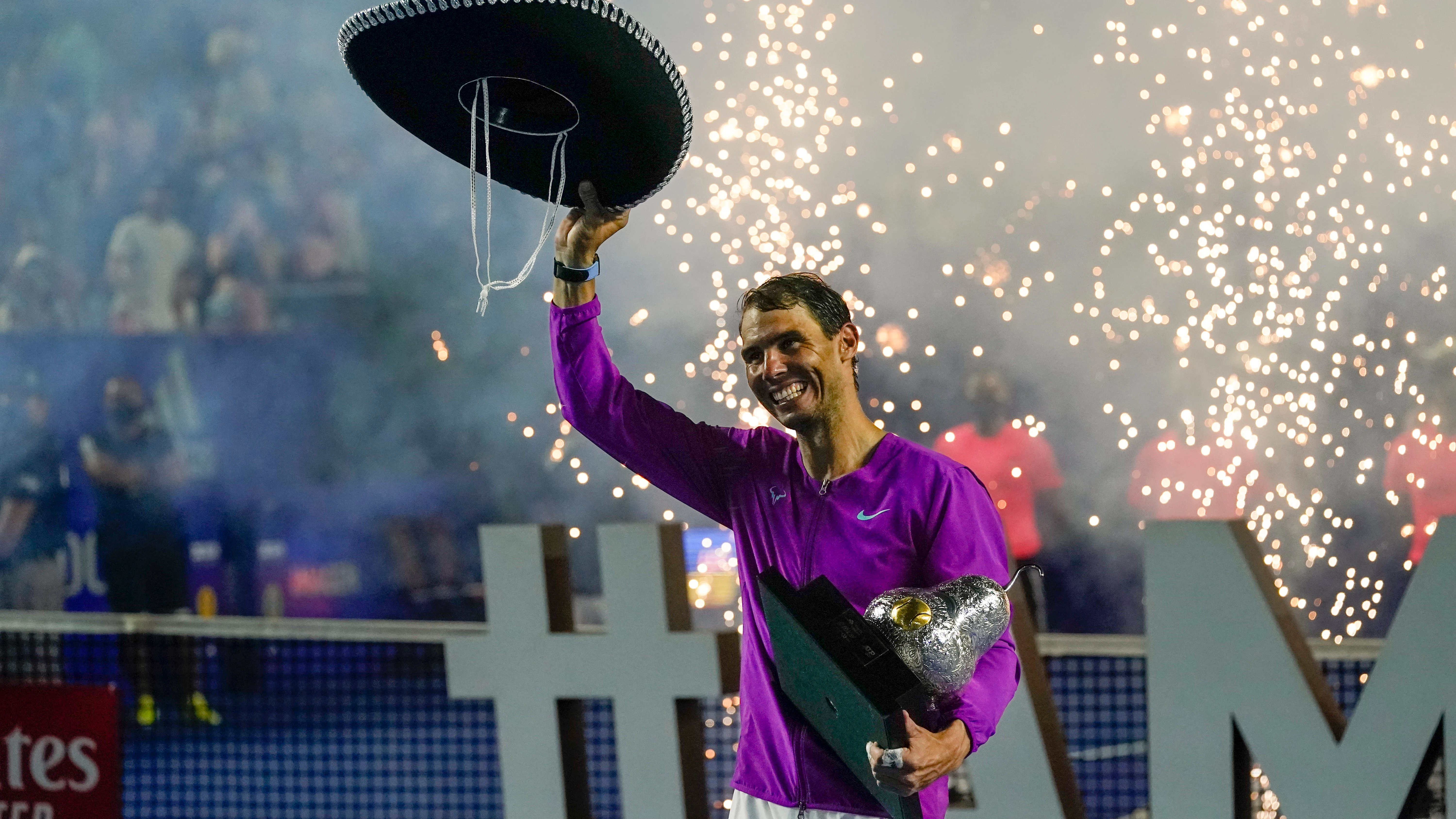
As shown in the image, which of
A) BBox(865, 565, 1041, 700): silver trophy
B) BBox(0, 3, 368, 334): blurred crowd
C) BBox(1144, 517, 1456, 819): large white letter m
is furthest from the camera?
BBox(0, 3, 368, 334): blurred crowd

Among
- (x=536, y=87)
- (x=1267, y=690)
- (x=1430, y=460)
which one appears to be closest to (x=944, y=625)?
(x=536, y=87)

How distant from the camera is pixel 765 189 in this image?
323 inches

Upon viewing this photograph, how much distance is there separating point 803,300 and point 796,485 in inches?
12.2

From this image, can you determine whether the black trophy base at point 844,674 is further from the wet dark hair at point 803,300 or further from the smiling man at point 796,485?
the wet dark hair at point 803,300

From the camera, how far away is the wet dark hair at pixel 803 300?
2.02m

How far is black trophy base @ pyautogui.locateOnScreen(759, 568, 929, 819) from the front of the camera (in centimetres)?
155

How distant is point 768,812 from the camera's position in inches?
78.0

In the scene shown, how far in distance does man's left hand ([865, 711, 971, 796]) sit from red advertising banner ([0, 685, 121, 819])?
11.4ft

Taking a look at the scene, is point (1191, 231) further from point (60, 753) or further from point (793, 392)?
point (60, 753)

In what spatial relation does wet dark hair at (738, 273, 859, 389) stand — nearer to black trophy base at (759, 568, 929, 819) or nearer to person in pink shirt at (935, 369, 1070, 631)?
black trophy base at (759, 568, 929, 819)

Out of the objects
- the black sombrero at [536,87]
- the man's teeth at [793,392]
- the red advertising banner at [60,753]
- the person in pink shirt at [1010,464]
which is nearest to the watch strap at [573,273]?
the black sombrero at [536,87]

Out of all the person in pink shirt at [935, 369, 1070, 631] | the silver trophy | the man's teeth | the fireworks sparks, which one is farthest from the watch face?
the fireworks sparks

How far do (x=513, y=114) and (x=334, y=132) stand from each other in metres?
7.26

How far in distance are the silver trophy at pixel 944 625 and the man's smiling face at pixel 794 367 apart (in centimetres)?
35
